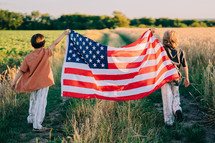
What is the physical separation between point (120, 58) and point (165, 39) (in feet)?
3.34

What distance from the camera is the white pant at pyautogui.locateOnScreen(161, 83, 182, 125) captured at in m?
4.17

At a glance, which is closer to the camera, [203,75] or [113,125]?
[113,125]

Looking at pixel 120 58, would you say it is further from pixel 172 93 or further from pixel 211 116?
pixel 211 116

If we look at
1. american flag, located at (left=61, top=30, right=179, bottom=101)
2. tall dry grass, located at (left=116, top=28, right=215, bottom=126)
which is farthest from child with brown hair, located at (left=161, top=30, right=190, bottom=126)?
tall dry grass, located at (left=116, top=28, right=215, bottom=126)

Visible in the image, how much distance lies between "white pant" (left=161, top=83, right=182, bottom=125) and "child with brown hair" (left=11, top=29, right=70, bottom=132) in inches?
Result: 94.1

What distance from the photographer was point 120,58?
14.4 ft

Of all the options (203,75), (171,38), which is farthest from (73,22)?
(171,38)

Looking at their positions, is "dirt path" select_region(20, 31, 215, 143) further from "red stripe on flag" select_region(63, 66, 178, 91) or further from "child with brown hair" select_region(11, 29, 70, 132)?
"red stripe on flag" select_region(63, 66, 178, 91)

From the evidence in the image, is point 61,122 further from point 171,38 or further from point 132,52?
point 171,38

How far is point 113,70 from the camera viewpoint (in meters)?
4.31

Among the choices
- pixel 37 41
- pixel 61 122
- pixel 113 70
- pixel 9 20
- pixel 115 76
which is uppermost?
pixel 9 20

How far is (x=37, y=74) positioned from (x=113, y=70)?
5.14ft

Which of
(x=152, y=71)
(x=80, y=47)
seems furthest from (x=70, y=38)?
(x=152, y=71)

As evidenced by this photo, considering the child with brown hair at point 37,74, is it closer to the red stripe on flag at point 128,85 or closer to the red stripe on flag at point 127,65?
the red stripe on flag at point 128,85
